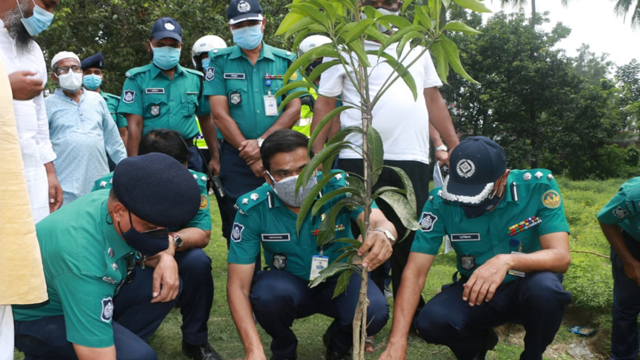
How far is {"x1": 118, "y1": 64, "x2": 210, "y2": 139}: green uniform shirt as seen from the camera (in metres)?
4.22

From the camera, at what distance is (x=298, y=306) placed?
2.91 metres

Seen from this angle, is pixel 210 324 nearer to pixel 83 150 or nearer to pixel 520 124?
pixel 83 150

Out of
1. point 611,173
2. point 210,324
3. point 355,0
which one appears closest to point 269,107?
point 210,324

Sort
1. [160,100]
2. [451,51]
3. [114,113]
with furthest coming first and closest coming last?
[114,113] < [160,100] < [451,51]

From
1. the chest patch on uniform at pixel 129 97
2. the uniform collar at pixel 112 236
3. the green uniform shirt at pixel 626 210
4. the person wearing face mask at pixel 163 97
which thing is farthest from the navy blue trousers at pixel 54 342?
the green uniform shirt at pixel 626 210

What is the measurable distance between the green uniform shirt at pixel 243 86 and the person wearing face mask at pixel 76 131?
109cm

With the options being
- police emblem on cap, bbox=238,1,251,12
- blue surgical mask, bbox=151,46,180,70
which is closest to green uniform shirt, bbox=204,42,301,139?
police emblem on cap, bbox=238,1,251,12

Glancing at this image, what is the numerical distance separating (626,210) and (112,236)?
8.25 ft

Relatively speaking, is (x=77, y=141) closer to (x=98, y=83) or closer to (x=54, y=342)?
(x=98, y=83)

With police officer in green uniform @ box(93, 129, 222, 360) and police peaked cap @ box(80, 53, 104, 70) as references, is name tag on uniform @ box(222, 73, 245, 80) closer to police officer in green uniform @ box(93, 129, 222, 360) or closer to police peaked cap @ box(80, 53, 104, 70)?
police officer in green uniform @ box(93, 129, 222, 360)

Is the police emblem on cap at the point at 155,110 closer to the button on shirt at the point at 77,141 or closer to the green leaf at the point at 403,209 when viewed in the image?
the button on shirt at the point at 77,141

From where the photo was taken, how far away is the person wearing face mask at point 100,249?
6.49ft

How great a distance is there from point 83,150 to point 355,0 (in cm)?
309

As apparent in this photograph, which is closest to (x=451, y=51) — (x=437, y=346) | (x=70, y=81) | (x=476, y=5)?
(x=476, y=5)
